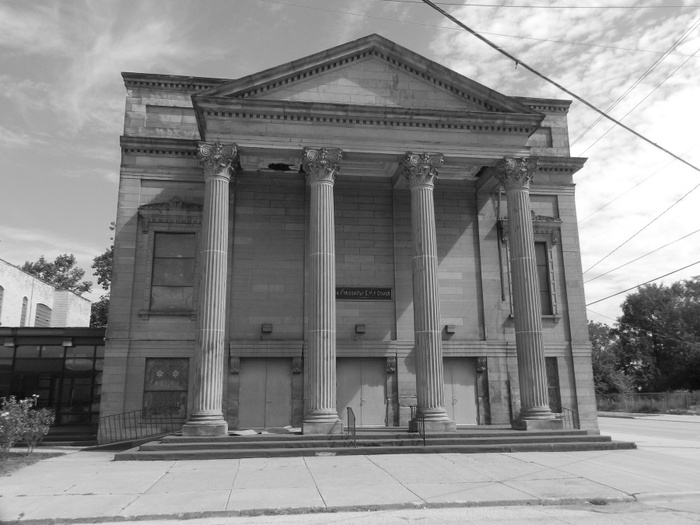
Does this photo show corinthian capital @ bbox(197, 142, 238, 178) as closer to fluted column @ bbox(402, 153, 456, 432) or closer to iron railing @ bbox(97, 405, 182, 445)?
fluted column @ bbox(402, 153, 456, 432)

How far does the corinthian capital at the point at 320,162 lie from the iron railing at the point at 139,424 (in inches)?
390

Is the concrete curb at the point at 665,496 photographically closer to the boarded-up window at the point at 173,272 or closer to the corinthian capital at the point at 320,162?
the corinthian capital at the point at 320,162

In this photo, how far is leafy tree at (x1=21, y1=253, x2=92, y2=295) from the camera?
187ft

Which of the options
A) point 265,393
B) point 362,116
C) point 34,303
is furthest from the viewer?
point 34,303

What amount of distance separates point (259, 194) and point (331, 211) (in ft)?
16.3

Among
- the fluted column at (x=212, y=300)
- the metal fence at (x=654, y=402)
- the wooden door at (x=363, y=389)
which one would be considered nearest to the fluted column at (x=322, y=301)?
the fluted column at (x=212, y=300)

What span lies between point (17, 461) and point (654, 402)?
49.2m

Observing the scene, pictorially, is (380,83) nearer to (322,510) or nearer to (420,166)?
(420,166)

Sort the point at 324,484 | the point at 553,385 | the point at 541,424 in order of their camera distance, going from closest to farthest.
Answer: the point at 324,484, the point at 541,424, the point at 553,385

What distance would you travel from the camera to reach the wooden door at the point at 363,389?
21.7 meters

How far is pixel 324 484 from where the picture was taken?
1185cm

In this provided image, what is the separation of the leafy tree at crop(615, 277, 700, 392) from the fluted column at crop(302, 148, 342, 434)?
57368 mm

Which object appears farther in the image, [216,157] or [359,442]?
[216,157]

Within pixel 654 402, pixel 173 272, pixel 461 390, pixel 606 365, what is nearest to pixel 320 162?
pixel 173 272
